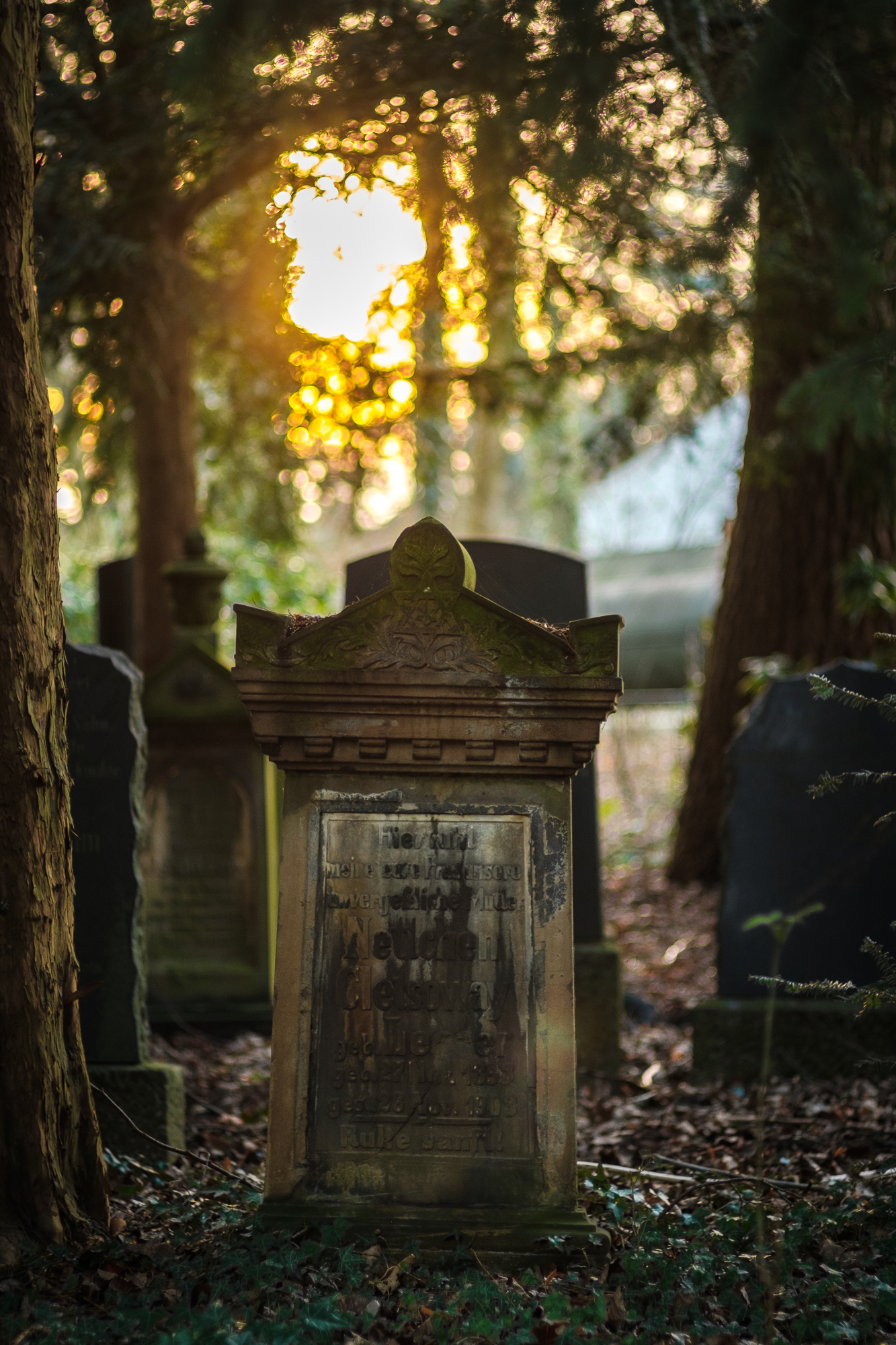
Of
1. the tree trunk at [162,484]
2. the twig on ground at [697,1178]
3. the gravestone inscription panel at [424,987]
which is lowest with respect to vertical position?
the twig on ground at [697,1178]

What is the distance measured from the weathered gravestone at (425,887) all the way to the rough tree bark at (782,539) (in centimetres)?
510

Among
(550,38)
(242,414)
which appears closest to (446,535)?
(550,38)

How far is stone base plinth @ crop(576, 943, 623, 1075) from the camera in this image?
5.97 meters

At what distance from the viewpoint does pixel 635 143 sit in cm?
602

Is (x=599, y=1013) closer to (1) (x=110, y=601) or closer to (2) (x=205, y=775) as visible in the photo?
(2) (x=205, y=775)

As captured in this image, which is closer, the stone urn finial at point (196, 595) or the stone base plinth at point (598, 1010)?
the stone base plinth at point (598, 1010)

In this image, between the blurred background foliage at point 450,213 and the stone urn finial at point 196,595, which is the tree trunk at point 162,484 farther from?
→ the stone urn finial at point 196,595

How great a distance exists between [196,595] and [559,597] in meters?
2.50

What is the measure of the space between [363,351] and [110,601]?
2.49 m

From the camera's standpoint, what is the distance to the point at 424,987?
10.9 feet

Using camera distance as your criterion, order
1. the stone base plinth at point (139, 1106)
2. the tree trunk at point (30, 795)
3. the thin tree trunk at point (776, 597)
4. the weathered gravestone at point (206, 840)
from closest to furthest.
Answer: the tree trunk at point (30, 795) < the stone base plinth at point (139, 1106) < the weathered gravestone at point (206, 840) < the thin tree trunk at point (776, 597)

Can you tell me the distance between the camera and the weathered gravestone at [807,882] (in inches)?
212

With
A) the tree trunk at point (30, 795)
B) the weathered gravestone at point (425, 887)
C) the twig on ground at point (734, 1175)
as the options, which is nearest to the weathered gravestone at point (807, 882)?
the twig on ground at point (734, 1175)

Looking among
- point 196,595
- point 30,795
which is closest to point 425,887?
point 30,795
